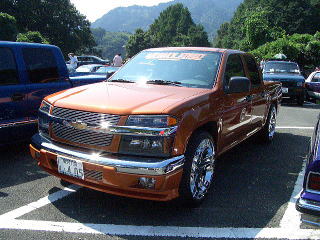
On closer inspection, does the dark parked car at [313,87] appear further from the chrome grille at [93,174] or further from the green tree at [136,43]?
the green tree at [136,43]

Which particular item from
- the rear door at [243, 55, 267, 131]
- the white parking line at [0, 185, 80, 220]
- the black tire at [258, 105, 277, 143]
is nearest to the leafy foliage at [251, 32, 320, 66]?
the black tire at [258, 105, 277, 143]

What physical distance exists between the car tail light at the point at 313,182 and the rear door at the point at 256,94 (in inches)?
105

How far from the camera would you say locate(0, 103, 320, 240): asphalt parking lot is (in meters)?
3.14

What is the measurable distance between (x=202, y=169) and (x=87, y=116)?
136 centimetres

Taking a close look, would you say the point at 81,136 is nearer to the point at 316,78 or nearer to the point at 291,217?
the point at 291,217

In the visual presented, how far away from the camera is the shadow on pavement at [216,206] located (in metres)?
3.38

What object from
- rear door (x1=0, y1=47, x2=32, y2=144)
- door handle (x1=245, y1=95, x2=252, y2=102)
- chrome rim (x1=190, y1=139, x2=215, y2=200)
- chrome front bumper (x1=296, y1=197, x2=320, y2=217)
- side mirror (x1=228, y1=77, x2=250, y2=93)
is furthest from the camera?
door handle (x1=245, y1=95, x2=252, y2=102)

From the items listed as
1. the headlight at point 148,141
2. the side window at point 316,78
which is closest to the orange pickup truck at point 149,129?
the headlight at point 148,141

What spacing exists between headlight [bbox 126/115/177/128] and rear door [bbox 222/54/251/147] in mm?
1233

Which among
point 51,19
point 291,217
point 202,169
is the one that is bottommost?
point 291,217

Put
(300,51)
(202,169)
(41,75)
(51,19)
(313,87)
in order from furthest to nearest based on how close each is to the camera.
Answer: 1. (51,19)
2. (300,51)
3. (313,87)
4. (41,75)
5. (202,169)

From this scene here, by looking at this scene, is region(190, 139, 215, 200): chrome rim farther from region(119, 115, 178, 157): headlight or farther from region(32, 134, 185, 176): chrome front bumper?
region(119, 115, 178, 157): headlight

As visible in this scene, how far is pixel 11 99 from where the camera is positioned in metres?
4.84

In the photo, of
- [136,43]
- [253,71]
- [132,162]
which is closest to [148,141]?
[132,162]
